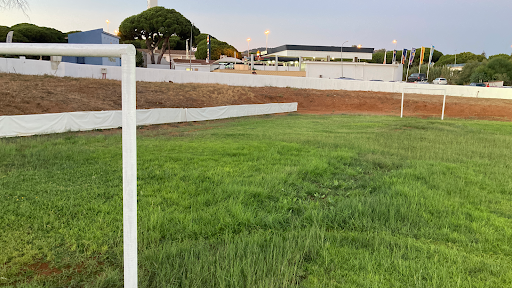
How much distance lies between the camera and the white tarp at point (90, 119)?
46.3 ft

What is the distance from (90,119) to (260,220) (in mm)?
14792

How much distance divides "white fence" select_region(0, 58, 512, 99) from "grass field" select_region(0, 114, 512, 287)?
874 inches

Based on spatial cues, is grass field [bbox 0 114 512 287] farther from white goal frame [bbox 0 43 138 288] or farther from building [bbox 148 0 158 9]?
building [bbox 148 0 158 9]

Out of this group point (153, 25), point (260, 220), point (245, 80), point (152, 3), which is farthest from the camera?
point (152, 3)

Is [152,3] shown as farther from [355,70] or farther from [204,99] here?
[204,99]

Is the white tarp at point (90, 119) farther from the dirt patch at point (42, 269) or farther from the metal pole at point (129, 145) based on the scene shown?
the metal pole at point (129, 145)

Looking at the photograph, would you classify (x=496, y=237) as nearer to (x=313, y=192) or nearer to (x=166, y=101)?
(x=313, y=192)

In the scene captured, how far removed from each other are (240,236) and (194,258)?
37.0 inches

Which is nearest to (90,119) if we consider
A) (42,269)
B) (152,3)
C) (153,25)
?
(42,269)

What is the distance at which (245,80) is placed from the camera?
136 ft

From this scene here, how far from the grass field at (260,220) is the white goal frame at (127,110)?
4.05 ft

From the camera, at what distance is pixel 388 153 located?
11648 mm

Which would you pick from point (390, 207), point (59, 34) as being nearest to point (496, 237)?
point (390, 207)

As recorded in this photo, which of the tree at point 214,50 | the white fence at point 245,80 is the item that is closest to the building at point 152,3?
the tree at point 214,50
